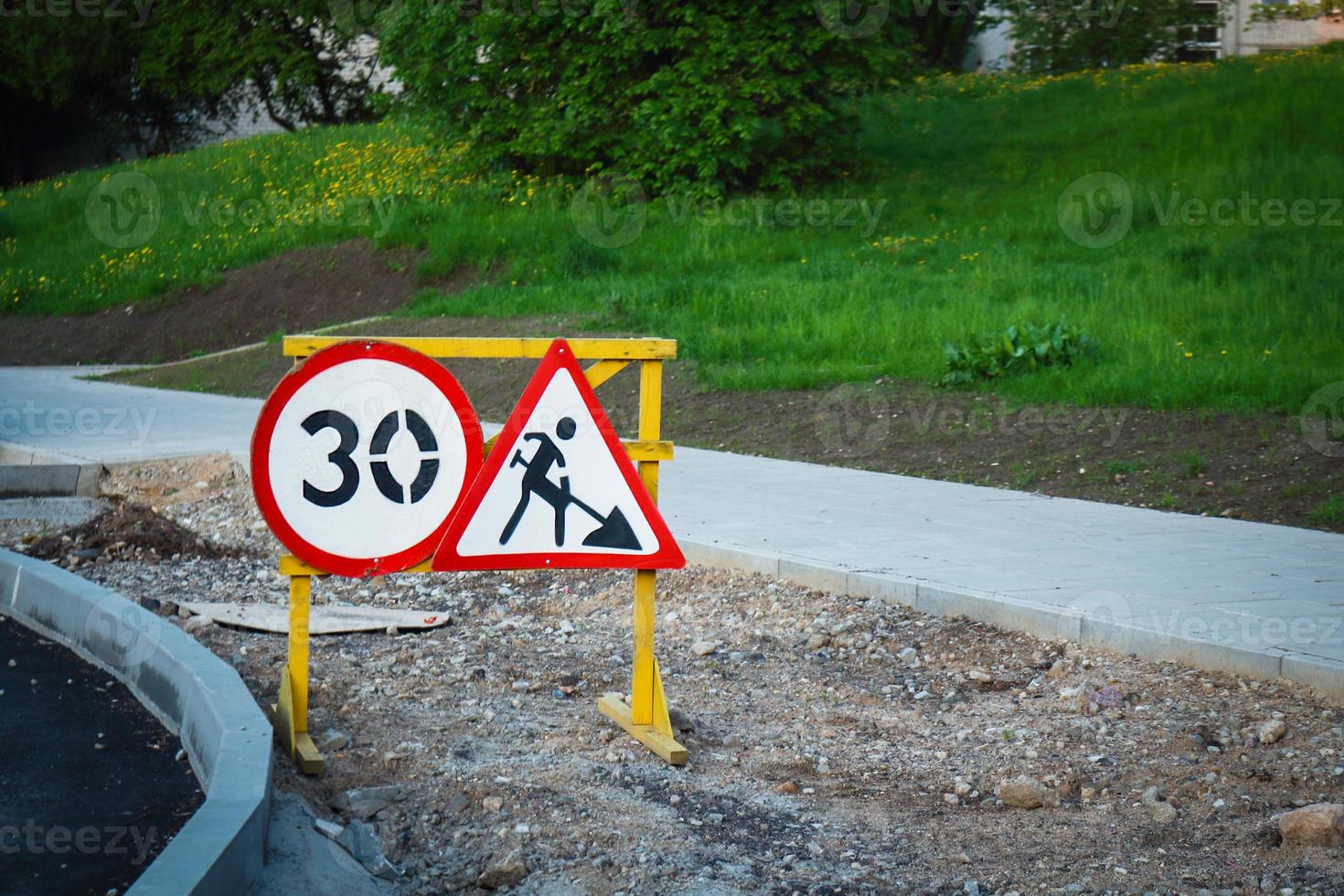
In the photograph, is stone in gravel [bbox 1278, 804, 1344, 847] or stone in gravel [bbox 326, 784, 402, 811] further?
stone in gravel [bbox 326, 784, 402, 811]

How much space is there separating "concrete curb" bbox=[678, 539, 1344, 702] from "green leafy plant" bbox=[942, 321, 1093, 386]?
5379mm

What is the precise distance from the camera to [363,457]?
4488mm

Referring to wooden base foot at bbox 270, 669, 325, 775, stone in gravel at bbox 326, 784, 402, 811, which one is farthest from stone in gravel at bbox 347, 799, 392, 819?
wooden base foot at bbox 270, 669, 325, 775

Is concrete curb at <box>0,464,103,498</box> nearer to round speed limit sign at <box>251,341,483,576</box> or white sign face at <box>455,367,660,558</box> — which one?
round speed limit sign at <box>251,341,483,576</box>

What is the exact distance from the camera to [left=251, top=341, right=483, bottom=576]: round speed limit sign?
4.38m

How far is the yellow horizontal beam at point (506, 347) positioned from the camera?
442cm

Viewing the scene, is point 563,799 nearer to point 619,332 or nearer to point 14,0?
point 619,332

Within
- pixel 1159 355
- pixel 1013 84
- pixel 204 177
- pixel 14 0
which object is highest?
pixel 14 0

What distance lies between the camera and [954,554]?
6840 mm

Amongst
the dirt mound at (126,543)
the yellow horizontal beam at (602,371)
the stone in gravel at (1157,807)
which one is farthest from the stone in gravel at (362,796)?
the dirt mound at (126,543)

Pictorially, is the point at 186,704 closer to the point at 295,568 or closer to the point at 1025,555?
the point at 295,568

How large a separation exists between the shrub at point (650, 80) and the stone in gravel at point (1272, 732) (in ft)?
54.8

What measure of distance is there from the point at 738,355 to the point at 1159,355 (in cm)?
386

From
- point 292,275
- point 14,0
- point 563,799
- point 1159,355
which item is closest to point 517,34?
point 292,275
